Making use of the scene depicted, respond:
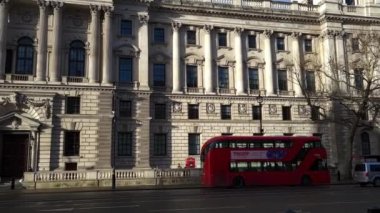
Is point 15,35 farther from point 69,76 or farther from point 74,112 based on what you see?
point 74,112

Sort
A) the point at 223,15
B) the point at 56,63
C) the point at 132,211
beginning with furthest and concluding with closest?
1. the point at 223,15
2. the point at 56,63
3. the point at 132,211

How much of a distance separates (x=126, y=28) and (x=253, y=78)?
14.9 meters

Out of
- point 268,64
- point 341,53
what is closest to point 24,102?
point 268,64

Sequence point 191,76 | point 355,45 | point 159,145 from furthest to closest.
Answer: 1. point 355,45
2. point 191,76
3. point 159,145

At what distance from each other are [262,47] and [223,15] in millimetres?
5785

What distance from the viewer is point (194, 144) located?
4275cm

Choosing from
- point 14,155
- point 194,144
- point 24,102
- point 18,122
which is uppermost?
point 24,102

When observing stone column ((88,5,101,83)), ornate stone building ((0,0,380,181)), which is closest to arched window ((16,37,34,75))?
ornate stone building ((0,0,380,181))

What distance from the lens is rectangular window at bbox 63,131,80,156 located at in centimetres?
3775

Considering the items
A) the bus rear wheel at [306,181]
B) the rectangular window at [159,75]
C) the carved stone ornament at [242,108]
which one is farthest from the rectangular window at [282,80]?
the bus rear wheel at [306,181]

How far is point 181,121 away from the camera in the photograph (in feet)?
139

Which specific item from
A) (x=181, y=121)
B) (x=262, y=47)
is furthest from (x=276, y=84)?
→ (x=181, y=121)

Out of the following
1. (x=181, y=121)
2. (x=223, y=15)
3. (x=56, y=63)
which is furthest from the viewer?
(x=223, y=15)

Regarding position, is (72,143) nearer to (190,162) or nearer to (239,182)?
(190,162)
